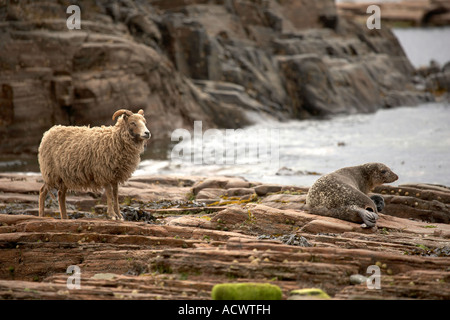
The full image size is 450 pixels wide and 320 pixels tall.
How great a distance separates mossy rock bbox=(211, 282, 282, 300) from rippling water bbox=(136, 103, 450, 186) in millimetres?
12618

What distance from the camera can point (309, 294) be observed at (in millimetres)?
8383

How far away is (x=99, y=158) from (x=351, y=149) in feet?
66.3

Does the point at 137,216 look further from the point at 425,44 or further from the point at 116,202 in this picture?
the point at 425,44

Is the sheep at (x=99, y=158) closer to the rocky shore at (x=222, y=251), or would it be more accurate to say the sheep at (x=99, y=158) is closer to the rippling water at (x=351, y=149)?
the rocky shore at (x=222, y=251)

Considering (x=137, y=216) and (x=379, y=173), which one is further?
(x=379, y=173)

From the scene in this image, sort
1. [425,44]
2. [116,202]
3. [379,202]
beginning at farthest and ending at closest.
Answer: [425,44] → [379,202] → [116,202]

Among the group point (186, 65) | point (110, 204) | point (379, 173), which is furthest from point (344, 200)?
point (186, 65)

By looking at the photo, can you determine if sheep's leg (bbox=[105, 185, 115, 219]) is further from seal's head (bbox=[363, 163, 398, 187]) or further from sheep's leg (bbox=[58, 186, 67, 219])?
seal's head (bbox=[363, 163, 398, 187])

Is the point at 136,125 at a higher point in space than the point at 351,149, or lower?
higher

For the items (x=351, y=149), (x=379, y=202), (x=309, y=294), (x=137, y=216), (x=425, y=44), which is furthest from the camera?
(x=425, y=44)

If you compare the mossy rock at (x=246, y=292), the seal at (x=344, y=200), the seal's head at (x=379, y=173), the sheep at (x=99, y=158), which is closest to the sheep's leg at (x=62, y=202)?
the sheep at (x=99, y=158)

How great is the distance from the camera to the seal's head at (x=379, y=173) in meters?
14.3

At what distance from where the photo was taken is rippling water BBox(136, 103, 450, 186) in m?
23.8

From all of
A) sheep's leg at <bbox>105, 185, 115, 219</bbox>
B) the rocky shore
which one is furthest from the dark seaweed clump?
sheep's leg at <bbox>105, 185, 115, 219</bbox>
